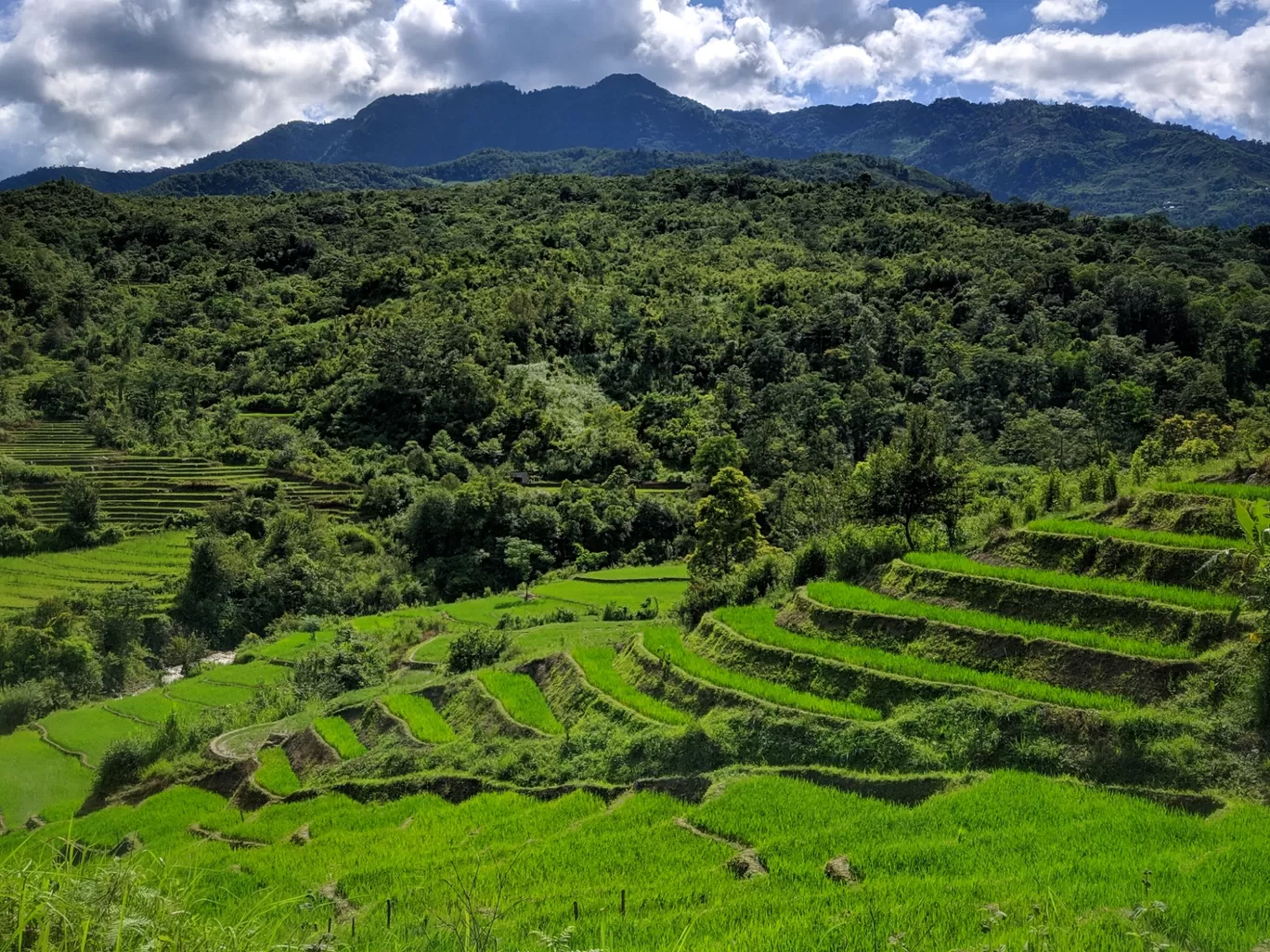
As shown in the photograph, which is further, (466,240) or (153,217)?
(153,217)

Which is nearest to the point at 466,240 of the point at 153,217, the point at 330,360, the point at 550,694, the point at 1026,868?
the point at 330,360

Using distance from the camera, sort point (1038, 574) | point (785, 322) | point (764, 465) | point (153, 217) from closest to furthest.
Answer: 1. point (1038, 574)
2. point (764, 465)
3. point (785, 322)
4. point (153, 217)

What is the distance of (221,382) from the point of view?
269ft

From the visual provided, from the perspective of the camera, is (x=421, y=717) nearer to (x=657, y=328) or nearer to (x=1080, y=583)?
(x=1080, y=583)

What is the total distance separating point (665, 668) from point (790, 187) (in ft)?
412

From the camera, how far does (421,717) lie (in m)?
22.9

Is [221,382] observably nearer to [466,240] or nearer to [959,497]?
Answer: [466,240]

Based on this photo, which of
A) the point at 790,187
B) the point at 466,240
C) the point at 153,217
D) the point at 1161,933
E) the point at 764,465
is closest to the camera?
the point at 1161,933

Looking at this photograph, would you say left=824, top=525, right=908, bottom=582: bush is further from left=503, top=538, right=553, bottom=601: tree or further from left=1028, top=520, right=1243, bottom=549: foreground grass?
left=503, top=538, right=553, bottom=601: tree

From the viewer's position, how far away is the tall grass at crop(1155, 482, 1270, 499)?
15705mm

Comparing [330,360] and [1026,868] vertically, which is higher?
[330,360]

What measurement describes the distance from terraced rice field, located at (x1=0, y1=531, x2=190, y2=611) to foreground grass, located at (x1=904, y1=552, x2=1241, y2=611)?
44641 millimetres

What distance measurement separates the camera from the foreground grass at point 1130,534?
1556cm

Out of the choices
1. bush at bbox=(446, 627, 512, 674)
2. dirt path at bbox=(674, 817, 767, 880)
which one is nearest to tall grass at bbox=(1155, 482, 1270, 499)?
dirt path at bbox=(674, 817, 767, 880)
